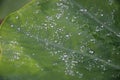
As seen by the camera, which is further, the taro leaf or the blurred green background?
the blurred green background

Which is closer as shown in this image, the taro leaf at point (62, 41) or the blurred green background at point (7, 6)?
the taro leaf at point (62, 41)

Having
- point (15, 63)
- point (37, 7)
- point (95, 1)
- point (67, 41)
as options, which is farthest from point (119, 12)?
point (15, 63)

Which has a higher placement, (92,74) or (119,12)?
(119,12)

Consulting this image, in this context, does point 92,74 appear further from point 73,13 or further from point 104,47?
point 73,13

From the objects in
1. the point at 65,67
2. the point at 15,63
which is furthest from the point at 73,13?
→ the point at 15,63

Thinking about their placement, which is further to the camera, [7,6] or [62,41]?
[7,6]

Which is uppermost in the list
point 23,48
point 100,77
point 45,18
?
point 45,18

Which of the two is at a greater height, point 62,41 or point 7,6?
point 62,41
